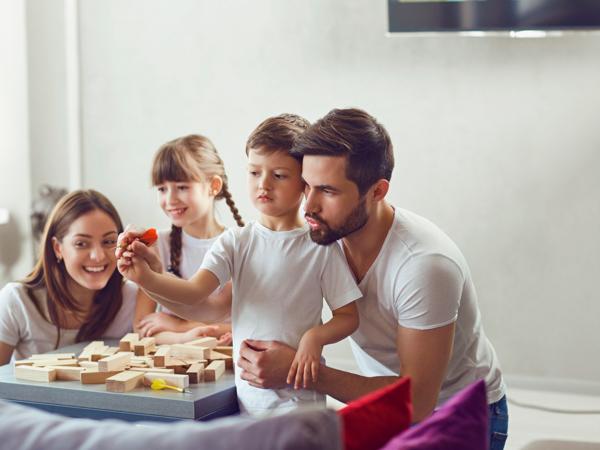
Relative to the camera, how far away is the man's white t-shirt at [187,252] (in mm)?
2471

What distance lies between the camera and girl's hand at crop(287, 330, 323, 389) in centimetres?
182

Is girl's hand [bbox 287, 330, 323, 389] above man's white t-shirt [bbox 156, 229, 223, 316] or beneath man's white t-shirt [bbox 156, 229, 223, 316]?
beneath

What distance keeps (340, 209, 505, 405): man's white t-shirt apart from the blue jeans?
2cm

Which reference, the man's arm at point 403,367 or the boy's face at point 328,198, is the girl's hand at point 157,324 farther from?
the boy's face at point 328,198

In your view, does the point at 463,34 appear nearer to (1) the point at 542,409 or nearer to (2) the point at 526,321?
(2) the point at 526,321

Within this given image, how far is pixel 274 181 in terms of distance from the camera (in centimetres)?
194

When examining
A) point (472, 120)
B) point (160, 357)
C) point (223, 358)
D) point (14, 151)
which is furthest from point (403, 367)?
point (14, 151)

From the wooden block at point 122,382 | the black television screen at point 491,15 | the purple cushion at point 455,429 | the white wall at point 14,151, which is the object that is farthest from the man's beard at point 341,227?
the white wall at point 14,151

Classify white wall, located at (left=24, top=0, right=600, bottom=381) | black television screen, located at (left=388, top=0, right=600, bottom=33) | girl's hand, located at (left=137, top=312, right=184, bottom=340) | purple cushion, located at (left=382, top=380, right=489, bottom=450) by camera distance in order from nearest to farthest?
purple cushion, located at (left=382, top=380, right=489, bottom=450) < girl's hand, located at (left=137, top=312, right=184, bottom=340) < black television screen, located at (left=388, top=0, right=600, bottom=33) < white wall, located at (left=24, top=0, right=600, bottom=381)

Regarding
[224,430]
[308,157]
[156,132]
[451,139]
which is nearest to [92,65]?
[156,132]

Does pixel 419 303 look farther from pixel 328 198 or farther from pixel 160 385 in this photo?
pixel 160 385

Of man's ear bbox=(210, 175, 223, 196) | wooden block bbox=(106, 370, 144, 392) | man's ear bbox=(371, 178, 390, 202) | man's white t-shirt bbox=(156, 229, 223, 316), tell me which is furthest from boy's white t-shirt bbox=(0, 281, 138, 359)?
man's ear bbox=(371, 178, 390, 202)

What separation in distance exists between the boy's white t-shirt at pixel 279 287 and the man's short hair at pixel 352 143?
0.55ft

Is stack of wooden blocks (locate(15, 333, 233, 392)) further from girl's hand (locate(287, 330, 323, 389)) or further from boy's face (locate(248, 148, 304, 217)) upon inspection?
boy's face (locate(248, 148, 304, 217))
